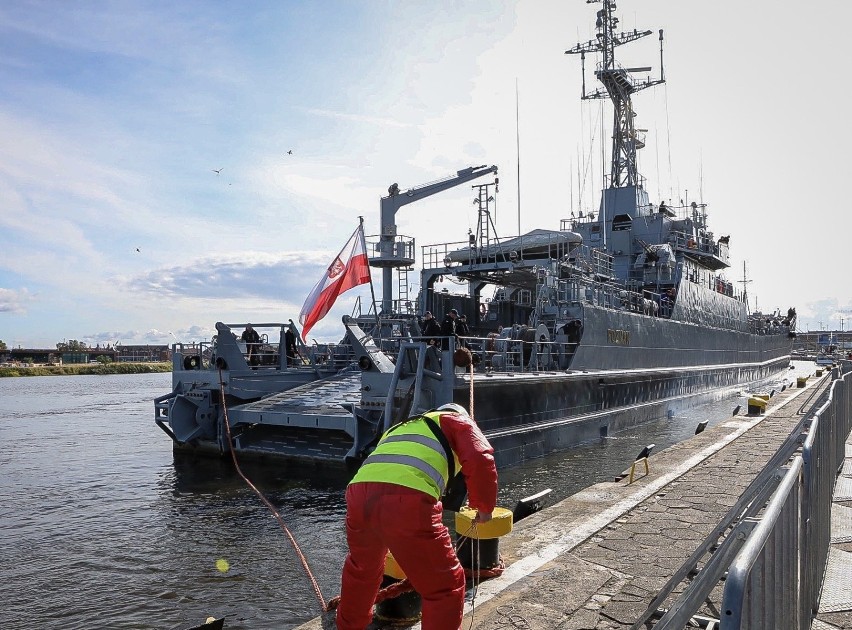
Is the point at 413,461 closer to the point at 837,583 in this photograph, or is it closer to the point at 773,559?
the point at 773,559

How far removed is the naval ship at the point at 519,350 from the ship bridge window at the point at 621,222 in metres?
0.09

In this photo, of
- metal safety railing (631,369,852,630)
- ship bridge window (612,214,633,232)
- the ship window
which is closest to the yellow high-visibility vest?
metal safety railing (631,369,852,630)

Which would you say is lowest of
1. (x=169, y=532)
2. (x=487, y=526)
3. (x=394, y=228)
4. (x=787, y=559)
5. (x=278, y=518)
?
(x=169, y=532)

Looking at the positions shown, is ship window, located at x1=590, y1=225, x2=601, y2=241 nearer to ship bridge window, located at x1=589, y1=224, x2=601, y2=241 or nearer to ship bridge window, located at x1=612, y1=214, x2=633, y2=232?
ship bridge window, located at x1=589, y1=224, x2=601, y2=241

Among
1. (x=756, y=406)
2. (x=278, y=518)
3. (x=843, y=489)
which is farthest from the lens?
(x=756, y=406)

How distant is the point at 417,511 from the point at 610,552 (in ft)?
8.78

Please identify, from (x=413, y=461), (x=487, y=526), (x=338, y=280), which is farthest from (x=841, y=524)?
(x=338, y=280)

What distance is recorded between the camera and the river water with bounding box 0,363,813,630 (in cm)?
623

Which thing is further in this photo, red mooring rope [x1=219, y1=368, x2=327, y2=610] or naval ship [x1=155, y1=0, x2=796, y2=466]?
naval ship [x1=155, y1=0, x2=796, y2=466]

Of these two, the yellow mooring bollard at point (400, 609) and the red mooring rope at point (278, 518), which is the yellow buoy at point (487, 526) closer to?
the yellow mooring bollard at point (400, 609)

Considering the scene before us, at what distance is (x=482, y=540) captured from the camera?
4852mm

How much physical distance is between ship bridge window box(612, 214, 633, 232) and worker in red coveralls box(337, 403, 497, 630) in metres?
23.8

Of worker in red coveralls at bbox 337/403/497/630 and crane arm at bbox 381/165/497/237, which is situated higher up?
crane arm at bbox 381/165/497/237

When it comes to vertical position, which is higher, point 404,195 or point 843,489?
point 404,195
